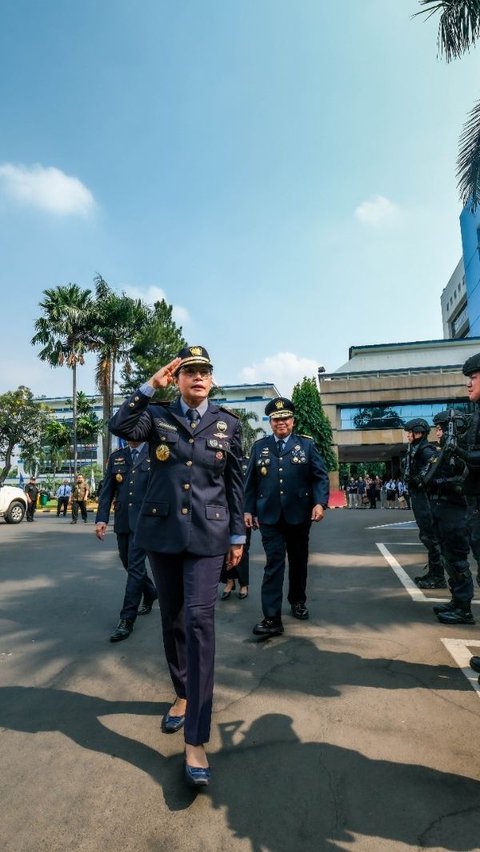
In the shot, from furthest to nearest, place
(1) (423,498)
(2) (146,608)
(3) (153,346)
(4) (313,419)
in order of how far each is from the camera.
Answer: (4) (313,419)
(3) (153,346)
(1) (423,498)
(2) (146,608)

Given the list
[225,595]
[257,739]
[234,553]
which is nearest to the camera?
[257,739]

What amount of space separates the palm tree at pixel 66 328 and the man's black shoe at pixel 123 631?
83.3ft

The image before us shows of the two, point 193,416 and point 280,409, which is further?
point 280,409

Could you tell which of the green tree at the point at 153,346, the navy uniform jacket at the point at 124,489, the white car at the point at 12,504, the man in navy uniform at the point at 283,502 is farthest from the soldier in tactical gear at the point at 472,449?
the green tree at the point at 153,346

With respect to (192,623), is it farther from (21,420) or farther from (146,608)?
(21,420)

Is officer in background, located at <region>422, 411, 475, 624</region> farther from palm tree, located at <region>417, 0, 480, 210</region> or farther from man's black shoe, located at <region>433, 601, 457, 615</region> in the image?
palm tree, located at <region>417, 0, 480, 210</region>

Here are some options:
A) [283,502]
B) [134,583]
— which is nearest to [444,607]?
[283,502]

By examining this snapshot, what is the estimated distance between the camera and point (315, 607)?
211 inches

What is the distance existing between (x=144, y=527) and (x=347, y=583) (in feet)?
15.1

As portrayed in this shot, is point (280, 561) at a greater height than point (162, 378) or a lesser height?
lesser

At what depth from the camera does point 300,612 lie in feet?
16.2

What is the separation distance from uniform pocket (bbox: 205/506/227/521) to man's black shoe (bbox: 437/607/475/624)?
3.01 m

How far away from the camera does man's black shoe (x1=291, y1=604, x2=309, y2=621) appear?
4909mm

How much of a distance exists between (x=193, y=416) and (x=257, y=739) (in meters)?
1.81
